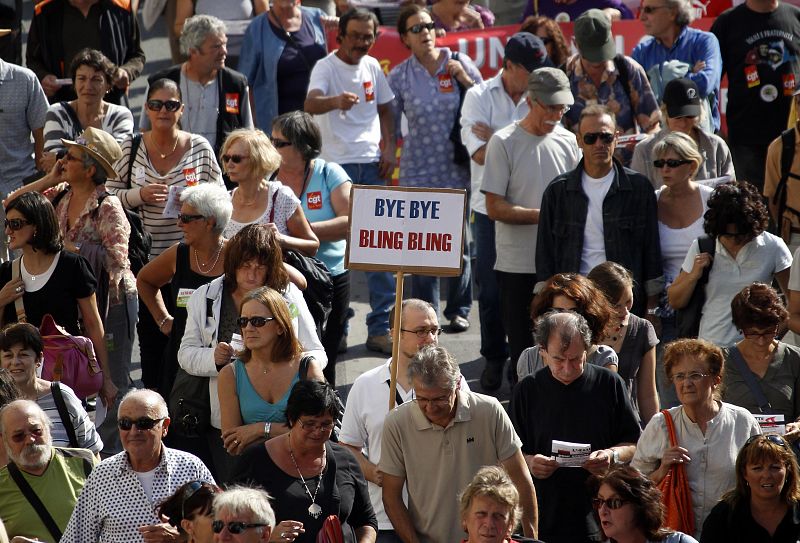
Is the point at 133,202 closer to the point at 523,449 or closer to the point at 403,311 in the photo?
the point at 403,311

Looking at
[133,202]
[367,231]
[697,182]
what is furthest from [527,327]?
[133,202]

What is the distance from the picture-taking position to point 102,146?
30.4 ft

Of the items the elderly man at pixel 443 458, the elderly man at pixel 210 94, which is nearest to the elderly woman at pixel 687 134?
the elderly man at pixel 210 94

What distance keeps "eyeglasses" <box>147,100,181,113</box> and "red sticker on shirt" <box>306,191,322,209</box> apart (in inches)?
43.5

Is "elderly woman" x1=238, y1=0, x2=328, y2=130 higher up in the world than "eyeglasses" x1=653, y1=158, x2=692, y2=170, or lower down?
higher up

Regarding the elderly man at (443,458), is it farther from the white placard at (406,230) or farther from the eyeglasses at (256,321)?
the white placard at (406,230)

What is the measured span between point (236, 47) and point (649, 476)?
720cm

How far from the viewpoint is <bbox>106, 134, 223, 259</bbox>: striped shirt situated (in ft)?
31.2

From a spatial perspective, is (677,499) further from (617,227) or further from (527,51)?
(527,51)

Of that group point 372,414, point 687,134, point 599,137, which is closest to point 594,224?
point 599,137

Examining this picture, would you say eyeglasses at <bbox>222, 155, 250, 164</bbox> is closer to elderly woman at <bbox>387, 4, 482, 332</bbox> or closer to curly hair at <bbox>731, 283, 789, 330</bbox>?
elderly woman at <bbox>387, 4, 482, 332</bbox>

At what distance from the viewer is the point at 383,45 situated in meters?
13.3

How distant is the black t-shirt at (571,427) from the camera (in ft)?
22.5

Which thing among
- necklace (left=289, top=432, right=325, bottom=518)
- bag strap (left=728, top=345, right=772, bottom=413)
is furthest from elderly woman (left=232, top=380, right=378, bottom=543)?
bag strap (left=728, top=345, right=772, bottom=413)
